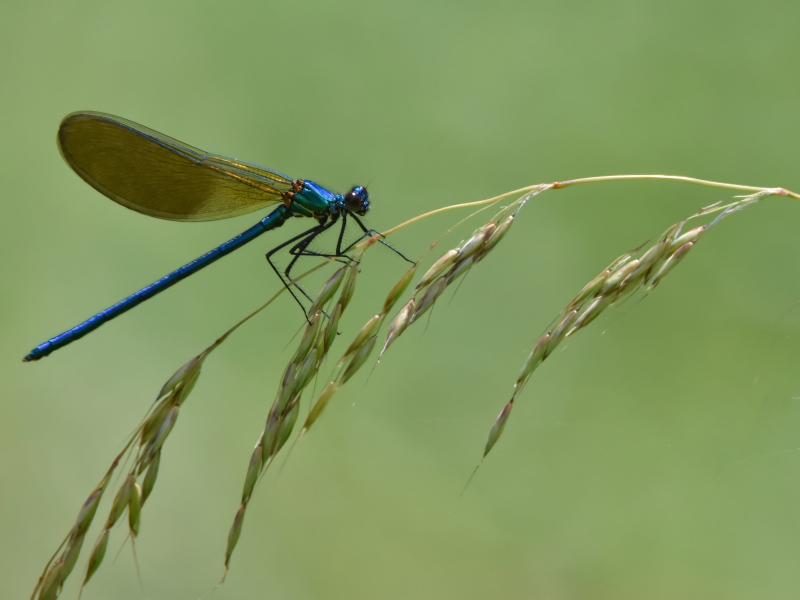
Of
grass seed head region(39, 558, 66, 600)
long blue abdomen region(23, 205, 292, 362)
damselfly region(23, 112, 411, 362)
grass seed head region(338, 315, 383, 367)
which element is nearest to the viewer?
grass seed head region(39, 558, 66, 600)

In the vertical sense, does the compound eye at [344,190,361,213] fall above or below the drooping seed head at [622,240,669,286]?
above

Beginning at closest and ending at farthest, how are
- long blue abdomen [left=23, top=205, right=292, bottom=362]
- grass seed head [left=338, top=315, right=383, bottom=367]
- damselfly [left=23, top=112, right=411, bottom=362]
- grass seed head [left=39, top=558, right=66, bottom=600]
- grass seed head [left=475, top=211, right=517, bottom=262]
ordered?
grass seed head [left=39, top=558, right=66, bottom=600] → grass seed head [left=338, top=315, right=383, bottom=367] → grass seed head [left=475, top=211, right=517, bottom=262] → long blue abdomen [left=23, top=205, right=292, bottom=362] → damselfly [left=23, top=112, right=411, bottom=362]

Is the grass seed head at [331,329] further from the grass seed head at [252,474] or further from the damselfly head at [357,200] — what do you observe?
the damselfly head at [357,200]

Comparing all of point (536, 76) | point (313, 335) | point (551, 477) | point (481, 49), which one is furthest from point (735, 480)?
point (481, 49)

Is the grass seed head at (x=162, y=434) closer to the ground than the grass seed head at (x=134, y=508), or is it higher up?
higher up

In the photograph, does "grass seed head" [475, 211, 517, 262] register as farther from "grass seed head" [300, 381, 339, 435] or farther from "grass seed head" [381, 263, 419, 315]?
"grass seed head" [300, 381, 339, 435]

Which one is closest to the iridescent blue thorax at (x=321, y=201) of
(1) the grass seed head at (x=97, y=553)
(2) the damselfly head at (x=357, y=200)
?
(2) the damselfly head at (x=357, y=200)

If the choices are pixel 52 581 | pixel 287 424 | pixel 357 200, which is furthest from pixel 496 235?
pixel 52 581

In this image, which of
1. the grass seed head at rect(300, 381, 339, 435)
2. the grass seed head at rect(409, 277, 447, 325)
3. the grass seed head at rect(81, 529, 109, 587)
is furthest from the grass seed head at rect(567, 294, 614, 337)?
the grass seed head at rect(81, 529, 109, 587)
